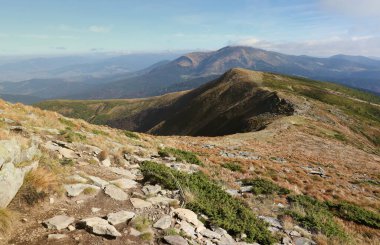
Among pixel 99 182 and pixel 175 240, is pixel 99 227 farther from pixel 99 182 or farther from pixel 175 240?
pixel 99 182

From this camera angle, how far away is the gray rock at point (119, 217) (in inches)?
375

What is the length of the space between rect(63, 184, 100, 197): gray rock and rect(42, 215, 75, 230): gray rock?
1539 millimetres

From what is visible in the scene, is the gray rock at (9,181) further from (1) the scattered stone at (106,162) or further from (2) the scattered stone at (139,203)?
(1) the scattered stone at (106,162)

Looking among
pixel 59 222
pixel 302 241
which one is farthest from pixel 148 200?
pixel 302 241

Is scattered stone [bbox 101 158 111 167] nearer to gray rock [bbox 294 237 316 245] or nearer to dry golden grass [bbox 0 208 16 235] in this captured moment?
dry golden grass [bbox 0 208 16 235]

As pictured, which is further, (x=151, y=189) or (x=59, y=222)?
(x=151, y=189)

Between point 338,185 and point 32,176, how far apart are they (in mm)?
21180

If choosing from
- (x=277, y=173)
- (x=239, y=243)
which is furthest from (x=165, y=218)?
(x=277, y=173)

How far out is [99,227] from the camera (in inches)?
352

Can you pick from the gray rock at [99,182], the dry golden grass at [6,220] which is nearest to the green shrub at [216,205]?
the gray rock at [99,182]

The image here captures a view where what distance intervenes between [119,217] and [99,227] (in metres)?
0.94

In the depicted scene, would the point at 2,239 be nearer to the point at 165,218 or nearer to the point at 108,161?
the point at 165,218

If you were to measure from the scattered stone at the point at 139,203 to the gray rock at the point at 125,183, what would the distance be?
1.49 m

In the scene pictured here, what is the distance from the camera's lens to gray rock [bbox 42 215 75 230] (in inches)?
352
